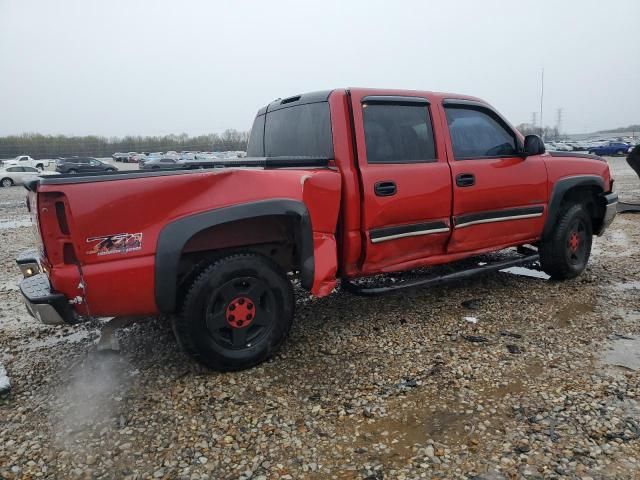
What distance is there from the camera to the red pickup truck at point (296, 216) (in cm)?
280

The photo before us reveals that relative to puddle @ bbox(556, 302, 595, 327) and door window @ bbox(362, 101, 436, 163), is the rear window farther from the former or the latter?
puddle @ bbox(556, 302, 595, 327)

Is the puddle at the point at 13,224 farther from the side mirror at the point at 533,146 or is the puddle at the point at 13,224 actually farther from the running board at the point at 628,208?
the running board at the point at 628,208

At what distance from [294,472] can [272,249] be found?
1.74 metres

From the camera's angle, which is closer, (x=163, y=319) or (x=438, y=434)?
(x=438, y=434)

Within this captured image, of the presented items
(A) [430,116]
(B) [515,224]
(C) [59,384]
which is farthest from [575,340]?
(C) [59,384]

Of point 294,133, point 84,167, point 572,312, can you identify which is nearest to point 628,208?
point 572,312

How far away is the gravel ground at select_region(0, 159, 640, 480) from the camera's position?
238 cm

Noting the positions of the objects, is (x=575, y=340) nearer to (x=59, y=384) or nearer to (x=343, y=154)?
(x=343, y=154)

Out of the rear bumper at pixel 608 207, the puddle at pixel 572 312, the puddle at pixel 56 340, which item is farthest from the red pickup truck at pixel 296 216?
the puddle at pixel 56 340

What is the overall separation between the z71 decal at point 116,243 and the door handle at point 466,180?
2640 mm

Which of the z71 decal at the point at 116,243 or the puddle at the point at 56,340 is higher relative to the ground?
the z71 decal at the point at 116,243

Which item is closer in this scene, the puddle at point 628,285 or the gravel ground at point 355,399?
the gravel ground at point 355,399

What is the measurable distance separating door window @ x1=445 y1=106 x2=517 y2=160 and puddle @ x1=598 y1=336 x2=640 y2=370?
6.18 ft

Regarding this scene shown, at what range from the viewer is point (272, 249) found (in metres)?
3.69
